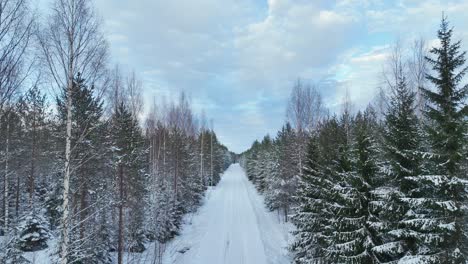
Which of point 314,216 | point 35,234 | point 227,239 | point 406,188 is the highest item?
point 406,188

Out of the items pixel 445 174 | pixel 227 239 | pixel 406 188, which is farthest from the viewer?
pixel 227 239

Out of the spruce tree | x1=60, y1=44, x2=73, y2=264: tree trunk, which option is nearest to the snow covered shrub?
x1=60, y1=44, x2=73, y2=264: tree trunk

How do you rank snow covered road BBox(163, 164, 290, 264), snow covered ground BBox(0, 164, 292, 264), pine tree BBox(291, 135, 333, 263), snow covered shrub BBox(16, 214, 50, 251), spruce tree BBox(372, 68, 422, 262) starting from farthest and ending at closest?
snow covered road BBox(163, 164, 290, 264), snow covered ground BBox(0, 164, 292, 264), snow covered shrub BBox(16, 214, 50, 251), pine tree BBox(291, 135, 333, 263), spruce tree BBox(372, 68, 422, 262)

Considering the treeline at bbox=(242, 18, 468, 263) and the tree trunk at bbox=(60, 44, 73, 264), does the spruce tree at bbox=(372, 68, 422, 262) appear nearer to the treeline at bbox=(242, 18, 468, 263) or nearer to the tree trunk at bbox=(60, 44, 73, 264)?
the treeline at bbox=(242, 18, 468, 263)

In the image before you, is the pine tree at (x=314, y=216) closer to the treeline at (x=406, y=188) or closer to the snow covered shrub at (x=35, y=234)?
the treeline at (x=406, y=188)

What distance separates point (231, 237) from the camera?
2869 cm

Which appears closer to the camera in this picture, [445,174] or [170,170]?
[445,174]

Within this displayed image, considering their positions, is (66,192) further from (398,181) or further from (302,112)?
(302,112)

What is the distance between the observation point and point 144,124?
42.1m

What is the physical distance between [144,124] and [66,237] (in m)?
35.5

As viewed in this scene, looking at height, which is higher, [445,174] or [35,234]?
[445,174]

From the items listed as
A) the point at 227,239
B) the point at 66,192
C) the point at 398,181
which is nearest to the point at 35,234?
the point at 227,239

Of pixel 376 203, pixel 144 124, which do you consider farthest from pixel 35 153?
pixel 376 203

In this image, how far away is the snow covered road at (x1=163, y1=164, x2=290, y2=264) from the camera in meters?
23.7
